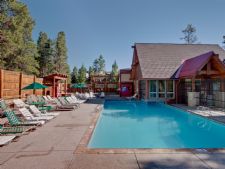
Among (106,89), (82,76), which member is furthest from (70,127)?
(82,76)

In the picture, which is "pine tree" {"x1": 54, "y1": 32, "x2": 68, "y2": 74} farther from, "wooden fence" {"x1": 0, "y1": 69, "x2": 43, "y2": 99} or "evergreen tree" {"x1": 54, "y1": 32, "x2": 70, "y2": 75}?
"wooden fence" {"x1": 0, "y1": 69, "x2": 43, "y2": 99}

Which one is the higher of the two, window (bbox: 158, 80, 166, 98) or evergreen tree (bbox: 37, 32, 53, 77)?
evergreen tree (bbox: 37, 32, 53, 77)

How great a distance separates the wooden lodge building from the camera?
15.7m

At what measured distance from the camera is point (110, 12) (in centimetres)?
1903

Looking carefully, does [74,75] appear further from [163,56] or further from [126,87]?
[163,56]

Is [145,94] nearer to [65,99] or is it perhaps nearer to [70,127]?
[65,99]

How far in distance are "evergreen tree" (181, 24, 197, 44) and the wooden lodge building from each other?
2118 cm

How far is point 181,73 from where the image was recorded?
62.4ft

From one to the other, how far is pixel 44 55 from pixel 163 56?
88.8 ft

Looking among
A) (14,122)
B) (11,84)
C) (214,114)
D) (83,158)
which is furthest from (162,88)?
(83,158)

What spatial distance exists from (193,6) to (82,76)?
36.2 m

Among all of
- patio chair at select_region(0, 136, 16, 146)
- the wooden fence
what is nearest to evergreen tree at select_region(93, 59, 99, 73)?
the wooden fence

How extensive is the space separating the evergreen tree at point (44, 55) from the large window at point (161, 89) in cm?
2647

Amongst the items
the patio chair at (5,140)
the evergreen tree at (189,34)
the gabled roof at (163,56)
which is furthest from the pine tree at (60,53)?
the patio chair at (5,140)
